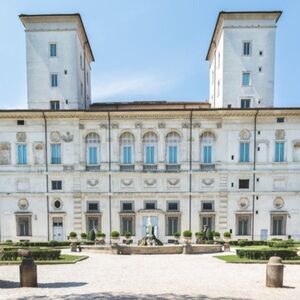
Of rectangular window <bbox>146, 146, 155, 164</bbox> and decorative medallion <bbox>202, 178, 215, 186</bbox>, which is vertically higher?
rectangular window <bbox>146, 146, 155, 164</bbox>

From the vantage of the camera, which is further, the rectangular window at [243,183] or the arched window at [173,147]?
the arched window at [173,147]

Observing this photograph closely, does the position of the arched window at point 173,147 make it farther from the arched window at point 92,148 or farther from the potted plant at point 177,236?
the arched window at point 92,148

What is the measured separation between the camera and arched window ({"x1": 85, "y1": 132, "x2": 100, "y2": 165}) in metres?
33.1

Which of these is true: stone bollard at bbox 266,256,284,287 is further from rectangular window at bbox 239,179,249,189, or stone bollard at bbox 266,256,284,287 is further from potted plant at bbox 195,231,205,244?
rectangular window at bbox 239,179,249,189

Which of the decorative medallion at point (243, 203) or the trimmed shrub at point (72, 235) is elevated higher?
the decorative medallion at point (243, 203)

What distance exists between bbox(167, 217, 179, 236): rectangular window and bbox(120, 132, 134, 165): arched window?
8.10 meters

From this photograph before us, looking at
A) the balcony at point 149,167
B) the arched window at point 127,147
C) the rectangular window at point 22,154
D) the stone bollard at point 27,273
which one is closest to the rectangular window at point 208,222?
the balcony at point 149,167

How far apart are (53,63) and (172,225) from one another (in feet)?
78.6

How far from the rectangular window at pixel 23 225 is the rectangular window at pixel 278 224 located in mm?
28042

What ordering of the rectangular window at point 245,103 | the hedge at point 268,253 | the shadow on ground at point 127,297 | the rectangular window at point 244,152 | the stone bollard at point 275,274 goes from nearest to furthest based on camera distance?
the shadow on ground at point 127,297
the stone bollard at point 275,274
the hedge at point 268,253
the rectangular window at point 244,152
the rectangular window at point 245,103

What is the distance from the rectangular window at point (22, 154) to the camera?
107 ft

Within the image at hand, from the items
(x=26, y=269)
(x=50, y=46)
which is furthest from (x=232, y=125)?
(x=26, y=269)

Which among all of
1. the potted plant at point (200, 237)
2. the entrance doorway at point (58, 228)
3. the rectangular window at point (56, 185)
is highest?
the rectangular window at point (56, 185)

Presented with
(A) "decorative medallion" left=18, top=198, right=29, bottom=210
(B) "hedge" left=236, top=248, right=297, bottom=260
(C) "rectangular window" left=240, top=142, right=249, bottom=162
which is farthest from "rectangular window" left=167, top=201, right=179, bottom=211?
(A) "decorative medallion" left=18, top=198, right=29, bottom=210
